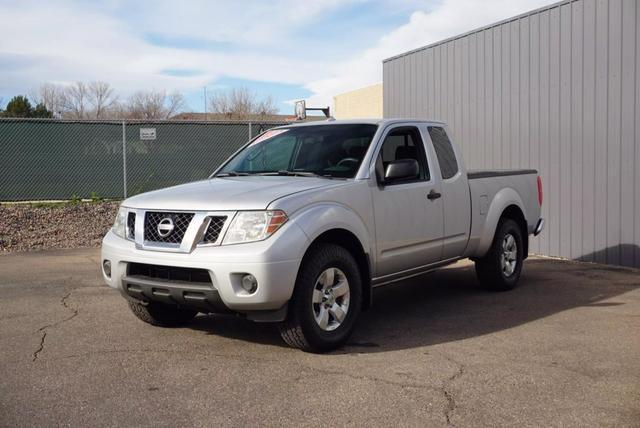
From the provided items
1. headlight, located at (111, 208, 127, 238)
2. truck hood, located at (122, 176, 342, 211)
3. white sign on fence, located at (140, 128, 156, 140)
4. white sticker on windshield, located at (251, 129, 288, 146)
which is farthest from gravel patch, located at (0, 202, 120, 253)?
truck hood, located at (122, 176, 342, 211)

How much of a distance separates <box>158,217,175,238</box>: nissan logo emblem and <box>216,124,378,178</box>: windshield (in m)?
1.25

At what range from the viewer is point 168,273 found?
5176mm

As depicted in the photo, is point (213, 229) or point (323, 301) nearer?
point (213, 229)

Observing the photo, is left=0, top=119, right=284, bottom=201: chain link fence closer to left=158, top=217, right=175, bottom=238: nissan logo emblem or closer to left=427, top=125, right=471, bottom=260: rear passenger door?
left=427, top=125, right=471, bottom=260: rear passenger door

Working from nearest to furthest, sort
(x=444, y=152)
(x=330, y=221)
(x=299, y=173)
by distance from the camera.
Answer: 1. (x=330, y=221)
2. (x=299, y=173)
3. (x=444, y=152)

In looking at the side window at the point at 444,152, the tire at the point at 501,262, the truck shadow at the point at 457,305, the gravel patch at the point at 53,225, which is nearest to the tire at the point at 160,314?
the truck shadow at the point at 457,305

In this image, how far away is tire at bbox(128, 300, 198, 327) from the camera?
6074mm

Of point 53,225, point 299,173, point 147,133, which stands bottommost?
point 53,225

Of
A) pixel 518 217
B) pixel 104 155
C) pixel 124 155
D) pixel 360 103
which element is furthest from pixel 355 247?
pixel 360 103

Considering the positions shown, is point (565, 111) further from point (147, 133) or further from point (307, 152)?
point (147, 133)

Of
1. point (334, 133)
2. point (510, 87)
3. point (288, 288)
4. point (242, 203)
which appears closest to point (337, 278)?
point (288, 288)

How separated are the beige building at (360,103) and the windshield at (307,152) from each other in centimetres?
2153

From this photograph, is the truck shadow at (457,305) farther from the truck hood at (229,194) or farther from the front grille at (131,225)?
the truck hood at (229,194)

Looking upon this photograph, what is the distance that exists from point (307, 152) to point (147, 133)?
10745 mm
